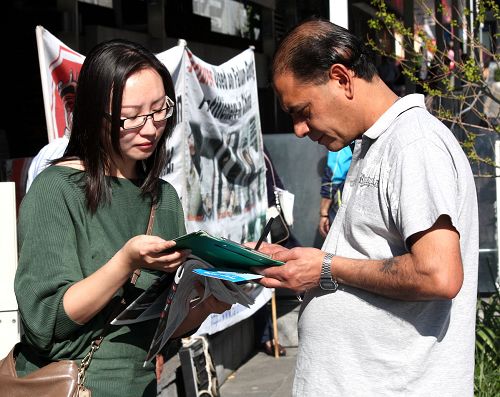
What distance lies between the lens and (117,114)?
2.79 metres

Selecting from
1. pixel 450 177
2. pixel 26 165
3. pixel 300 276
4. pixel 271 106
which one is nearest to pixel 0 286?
pixel 300 276

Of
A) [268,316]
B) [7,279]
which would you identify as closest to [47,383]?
[7,279]

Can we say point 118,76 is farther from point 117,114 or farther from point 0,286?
point 0,286

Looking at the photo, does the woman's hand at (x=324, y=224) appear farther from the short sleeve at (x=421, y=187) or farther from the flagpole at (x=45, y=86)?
the short sleeve at (x=421, y=187)

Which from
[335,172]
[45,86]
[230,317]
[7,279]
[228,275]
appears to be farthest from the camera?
[335,172]

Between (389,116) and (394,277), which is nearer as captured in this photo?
(394,277)

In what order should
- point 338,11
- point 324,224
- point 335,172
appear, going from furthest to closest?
point 324,224 < point 335,172 < point 338,11

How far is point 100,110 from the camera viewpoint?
280 cm

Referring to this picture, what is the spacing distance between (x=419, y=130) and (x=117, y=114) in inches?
34.0

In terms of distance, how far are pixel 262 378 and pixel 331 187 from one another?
1.64 meters

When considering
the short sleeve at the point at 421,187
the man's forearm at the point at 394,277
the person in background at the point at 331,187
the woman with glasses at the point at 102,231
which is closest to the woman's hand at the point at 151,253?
the woman with glasses at the point at 102,231

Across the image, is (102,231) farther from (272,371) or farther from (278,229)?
(272,371)

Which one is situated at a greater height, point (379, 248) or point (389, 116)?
point (389, 116)

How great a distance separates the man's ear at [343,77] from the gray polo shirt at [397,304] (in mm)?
122
